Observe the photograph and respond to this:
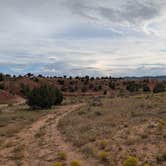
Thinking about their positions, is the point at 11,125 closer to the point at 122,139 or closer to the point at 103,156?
the point at 122,139

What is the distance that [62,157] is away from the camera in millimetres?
14805

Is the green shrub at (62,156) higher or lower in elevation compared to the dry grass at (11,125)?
higher

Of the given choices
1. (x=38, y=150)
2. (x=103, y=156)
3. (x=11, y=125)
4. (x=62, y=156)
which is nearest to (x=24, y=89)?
(x=11, y=125)

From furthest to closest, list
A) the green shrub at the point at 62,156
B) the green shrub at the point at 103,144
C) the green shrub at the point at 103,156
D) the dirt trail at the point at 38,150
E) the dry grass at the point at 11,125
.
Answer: the dry grass at the point at 11,125 < the green shrub at the point at 103,144 < the green shrub at the point at 62,156 < the dirt trail at the point at 38,150 < the green shrub at the point at 103,156

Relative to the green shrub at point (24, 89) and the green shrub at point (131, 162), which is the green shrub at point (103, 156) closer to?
the green shrub at point (131, 162)

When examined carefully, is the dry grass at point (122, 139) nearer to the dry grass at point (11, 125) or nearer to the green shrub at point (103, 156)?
the green shrub at point (103, 156)

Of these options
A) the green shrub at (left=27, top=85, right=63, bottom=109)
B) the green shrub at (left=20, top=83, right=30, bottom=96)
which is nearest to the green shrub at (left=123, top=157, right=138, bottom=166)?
the green shrub at (left=27, top=85, right=63, bottom=109)

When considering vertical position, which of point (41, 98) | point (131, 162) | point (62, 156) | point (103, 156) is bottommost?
point (62, 156)

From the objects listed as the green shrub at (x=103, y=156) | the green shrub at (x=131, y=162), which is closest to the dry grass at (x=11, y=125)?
the green shrub at (x=103, y=156)

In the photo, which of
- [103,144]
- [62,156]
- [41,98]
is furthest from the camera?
[41,98]

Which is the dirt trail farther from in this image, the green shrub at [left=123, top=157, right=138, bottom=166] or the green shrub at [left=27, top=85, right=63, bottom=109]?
the green shrub at [left=27, top=85, right=63, bottom=109]

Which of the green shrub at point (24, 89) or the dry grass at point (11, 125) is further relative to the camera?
the green shrub at point (24, 89)

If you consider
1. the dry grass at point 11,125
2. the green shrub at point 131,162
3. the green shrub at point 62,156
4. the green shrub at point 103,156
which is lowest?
the dry grass at point 11,125

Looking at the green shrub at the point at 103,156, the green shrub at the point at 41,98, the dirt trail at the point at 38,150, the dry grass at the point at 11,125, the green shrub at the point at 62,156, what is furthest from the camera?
the green shrub at the point at 41,98
